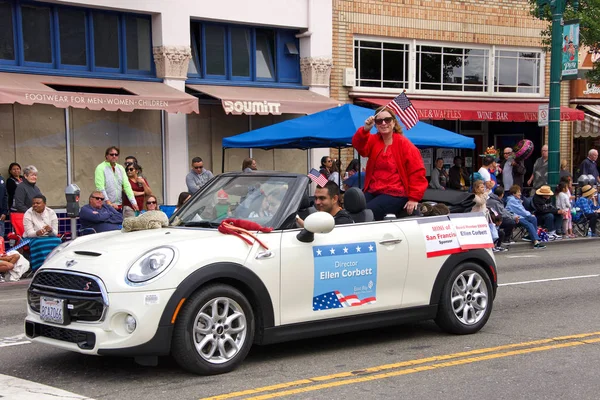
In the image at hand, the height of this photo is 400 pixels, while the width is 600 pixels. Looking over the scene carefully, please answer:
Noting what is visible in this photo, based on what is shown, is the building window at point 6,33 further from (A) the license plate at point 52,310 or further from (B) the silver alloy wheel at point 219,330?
(B) the silver alloy wheel at point 219,330

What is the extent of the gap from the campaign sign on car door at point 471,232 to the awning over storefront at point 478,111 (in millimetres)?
14708

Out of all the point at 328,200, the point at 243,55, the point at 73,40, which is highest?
the point at 73,40

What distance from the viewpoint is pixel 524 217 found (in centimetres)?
1791

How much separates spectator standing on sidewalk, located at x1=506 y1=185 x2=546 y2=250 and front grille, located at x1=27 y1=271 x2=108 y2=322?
13.2 meters

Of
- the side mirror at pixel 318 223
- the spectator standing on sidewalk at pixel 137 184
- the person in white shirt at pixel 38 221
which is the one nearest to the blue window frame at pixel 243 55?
the spectator standing on sidewalk at pixel 137 184

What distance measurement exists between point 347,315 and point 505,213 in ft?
36.7

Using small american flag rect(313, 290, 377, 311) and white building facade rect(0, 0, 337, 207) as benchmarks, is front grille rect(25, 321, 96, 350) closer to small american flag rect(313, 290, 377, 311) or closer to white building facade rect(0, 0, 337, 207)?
small american flag rect(313, 290, 377, 311)

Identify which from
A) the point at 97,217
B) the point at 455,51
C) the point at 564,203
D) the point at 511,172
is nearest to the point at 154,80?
the point at 97,217

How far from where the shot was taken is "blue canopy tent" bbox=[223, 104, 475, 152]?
14844mm

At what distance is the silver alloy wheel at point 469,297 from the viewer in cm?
786

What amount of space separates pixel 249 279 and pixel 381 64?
59.0 ft

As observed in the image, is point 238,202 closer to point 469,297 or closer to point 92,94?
point 469,297

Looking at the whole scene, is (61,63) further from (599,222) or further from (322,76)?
(599,222)

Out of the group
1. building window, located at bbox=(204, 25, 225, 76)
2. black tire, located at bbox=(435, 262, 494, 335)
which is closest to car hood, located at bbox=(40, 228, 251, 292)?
black tire, located at bbox=(435, 262, 494, 335)
